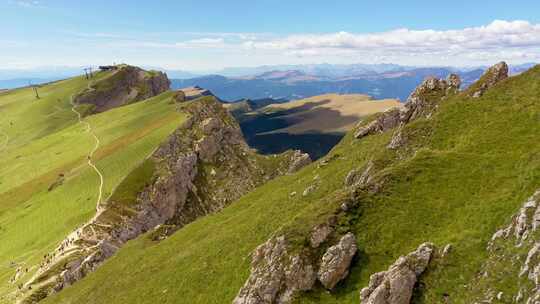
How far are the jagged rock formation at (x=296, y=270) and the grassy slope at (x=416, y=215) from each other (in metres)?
1.23

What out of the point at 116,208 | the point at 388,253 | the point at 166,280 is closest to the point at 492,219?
the point at 388,253

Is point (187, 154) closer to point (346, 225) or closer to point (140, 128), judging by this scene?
point (140, 128)

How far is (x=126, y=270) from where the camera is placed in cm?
6956

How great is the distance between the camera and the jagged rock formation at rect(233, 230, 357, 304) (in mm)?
38812

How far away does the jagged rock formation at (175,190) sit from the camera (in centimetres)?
8194

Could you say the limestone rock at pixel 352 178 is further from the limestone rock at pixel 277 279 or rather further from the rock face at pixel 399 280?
the rock face at pixel 399 280

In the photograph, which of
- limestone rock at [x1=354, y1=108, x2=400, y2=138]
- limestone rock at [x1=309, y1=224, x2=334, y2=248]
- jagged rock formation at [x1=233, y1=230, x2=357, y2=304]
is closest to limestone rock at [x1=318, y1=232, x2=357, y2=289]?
jagged rock formation at [x1=233, y1=230, x2=357, y2=304]

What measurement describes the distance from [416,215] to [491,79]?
3698 centimetres

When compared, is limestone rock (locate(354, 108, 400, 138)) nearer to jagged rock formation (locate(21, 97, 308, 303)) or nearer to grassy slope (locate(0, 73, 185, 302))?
jagged rock formation (locate(21, 97, 308, 303))

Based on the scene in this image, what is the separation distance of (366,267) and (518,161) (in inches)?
796

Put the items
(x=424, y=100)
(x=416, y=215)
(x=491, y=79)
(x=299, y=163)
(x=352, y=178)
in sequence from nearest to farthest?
(x=416, y=215), (x=352, y=178), (x=491, y=79), (x=424, y=100), (x=299, y=163)

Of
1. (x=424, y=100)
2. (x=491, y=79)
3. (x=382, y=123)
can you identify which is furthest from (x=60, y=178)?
(x=491, y=79)

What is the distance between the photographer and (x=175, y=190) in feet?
372

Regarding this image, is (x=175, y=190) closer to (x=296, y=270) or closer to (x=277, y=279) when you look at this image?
(x=277, y=279)
